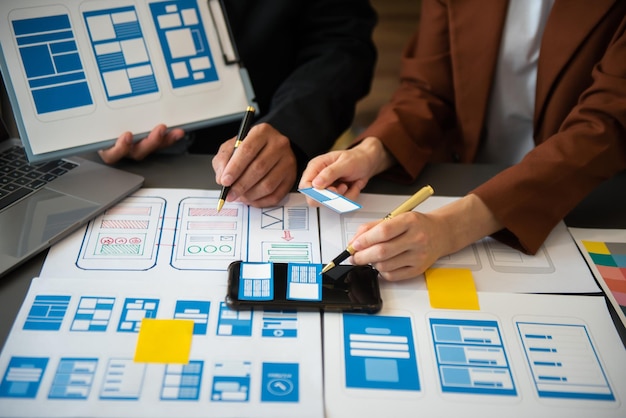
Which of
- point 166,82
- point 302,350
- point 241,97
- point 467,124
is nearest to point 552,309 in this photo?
point 302,350

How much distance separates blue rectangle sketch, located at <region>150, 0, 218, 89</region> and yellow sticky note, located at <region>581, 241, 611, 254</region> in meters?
0.77

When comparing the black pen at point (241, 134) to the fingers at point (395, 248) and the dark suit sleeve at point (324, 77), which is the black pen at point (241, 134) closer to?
the dark suit sleeve at point (324, 77)

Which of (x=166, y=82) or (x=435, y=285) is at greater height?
(x=166, y=82)

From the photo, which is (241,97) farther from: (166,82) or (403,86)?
(403,86)

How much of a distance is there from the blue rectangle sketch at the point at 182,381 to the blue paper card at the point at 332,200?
32cm

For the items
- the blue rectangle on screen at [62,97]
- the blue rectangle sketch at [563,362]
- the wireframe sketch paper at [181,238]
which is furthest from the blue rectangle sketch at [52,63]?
the blue rectangle sketch at [563,362]

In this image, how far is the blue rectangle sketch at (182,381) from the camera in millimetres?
682

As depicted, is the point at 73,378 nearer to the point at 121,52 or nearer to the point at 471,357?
the point at 471,357

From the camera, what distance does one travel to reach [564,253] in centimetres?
95

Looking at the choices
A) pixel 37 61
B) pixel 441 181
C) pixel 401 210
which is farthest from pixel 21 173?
pixel 441 181

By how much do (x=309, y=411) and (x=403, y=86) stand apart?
2.74 feet

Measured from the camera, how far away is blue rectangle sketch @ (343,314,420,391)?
0.72m

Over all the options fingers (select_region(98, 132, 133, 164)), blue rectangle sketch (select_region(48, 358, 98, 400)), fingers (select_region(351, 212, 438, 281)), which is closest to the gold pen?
fingers (select_region(351, 212, 438, 281))

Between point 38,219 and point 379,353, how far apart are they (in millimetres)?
598
